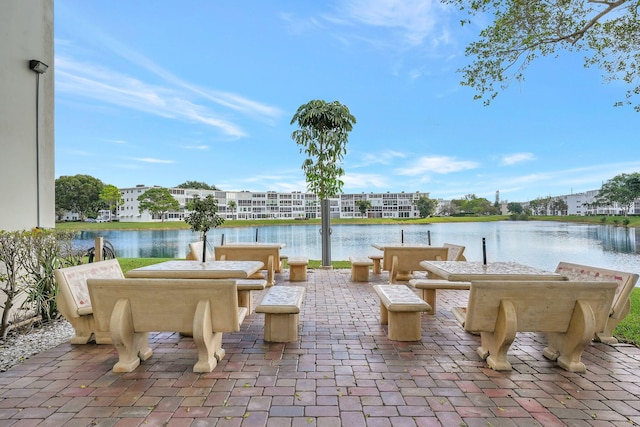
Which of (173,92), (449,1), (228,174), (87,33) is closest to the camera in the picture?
(449,1)

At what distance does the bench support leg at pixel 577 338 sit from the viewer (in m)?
2.58

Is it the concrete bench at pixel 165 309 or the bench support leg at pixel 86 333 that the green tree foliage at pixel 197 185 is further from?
the concrete bench at pixel 165 309

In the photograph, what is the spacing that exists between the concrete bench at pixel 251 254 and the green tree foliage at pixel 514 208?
96.0 meters

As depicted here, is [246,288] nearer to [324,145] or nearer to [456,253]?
[456,253]

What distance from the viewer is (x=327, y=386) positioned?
2.38m

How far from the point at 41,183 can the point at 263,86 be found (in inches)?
913

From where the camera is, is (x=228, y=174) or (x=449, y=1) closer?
(x=449, y=1)

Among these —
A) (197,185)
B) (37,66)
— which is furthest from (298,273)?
(197,185)

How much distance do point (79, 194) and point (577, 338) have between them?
58.6 meters

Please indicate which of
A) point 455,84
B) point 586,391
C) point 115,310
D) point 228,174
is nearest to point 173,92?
point 455,84

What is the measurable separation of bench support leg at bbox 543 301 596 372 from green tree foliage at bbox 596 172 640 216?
202 ft

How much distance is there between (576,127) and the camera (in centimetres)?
2492

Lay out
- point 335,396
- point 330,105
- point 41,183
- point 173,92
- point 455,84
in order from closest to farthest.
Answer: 1. point 335,396
2. point 41,183
3. point 455,84
4. point 330,105
5. point 173,92

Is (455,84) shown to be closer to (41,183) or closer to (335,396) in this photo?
(335,396)
